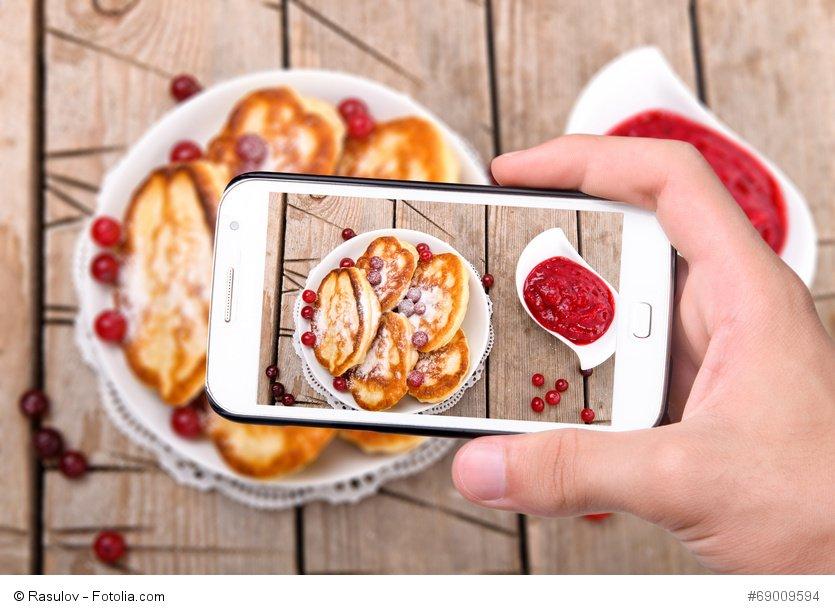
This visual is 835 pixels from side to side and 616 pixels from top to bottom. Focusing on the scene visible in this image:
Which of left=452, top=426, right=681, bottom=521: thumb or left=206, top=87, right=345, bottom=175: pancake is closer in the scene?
left=452, top=426, right=681, bottom=521: thumb

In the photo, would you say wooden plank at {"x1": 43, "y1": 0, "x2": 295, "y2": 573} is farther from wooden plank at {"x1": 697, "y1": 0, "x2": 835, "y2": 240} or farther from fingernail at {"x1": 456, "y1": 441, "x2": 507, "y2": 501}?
wooden plank at {"x1": 697, "y1": 0, "x2": 835, "y2": 240}

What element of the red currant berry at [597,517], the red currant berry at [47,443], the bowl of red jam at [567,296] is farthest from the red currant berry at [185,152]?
the red currant berry at [597,517]

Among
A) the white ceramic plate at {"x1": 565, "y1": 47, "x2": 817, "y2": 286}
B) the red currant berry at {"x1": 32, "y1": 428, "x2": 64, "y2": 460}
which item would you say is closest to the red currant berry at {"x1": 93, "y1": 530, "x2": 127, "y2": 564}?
the red currant berry at {"x1": 32, "y1": 428, "x2": 64, "y2": 460}

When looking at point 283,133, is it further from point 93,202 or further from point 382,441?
point 382,441

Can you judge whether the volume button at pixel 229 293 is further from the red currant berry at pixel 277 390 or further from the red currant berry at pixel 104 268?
the red currant berry at pixel 104 268

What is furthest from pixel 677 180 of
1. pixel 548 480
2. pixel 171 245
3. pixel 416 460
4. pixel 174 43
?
pixel 174 43

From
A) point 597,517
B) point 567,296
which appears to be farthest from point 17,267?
point 597,517

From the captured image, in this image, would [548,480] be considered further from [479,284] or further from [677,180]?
[677,180]
